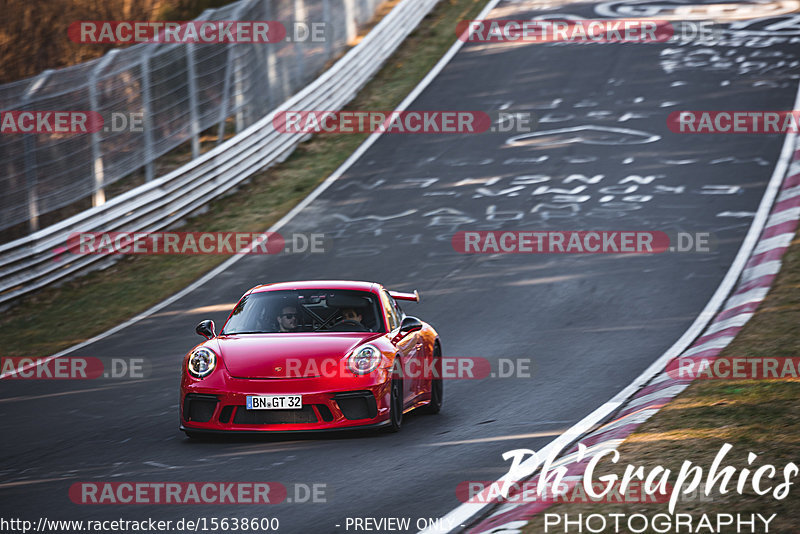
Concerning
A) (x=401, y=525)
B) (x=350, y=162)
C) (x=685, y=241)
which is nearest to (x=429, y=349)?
(x=401, y=525)

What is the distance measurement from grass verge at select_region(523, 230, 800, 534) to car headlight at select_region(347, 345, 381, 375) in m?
2.14

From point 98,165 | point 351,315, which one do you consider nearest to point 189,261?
point 98,165

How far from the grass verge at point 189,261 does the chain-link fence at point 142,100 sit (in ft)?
3.93

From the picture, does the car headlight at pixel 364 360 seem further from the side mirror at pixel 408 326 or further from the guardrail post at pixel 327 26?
the guardrail post at pixel 327 26

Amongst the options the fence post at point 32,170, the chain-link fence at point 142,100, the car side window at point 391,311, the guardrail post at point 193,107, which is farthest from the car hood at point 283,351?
the guardrail post at point 193,107

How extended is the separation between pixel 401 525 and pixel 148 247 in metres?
13.1

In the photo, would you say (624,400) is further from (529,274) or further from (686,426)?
(529,274)

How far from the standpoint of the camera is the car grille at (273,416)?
8430mm

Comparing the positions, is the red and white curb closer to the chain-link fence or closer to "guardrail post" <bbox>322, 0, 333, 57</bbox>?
the chain-link fence

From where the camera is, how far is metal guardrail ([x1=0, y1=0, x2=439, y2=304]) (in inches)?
640

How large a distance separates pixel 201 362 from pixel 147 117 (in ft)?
36.5

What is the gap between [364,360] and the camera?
873 cm

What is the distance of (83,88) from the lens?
17.2 m

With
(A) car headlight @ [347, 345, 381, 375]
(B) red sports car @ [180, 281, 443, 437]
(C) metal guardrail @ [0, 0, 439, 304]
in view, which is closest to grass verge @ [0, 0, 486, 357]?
(C) metal guardrail @ [0, 0, 439, 304]
